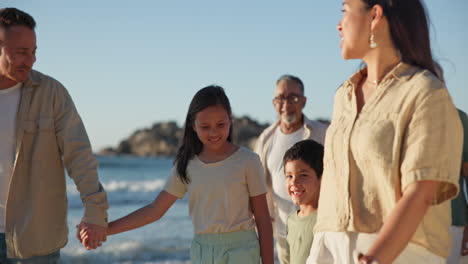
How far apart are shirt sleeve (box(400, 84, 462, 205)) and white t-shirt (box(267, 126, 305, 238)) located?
358 centimetres

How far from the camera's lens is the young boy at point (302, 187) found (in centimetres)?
374

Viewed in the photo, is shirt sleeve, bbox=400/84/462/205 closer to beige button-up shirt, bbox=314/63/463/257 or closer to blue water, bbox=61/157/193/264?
beige button-up shirt, bbox=314/63/463/257

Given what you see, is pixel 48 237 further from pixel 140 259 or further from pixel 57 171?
pixel 140 259

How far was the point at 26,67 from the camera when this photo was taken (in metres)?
3.46

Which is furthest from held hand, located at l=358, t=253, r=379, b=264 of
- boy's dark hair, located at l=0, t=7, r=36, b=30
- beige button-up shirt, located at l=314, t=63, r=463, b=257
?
boy's dark hair, located at l=0, t=7, r=36, b=30

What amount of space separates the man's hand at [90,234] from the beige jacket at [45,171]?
34 millimetres

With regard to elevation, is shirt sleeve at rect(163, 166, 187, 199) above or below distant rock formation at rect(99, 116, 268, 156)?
above

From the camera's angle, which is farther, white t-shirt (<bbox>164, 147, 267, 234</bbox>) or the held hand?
white t-shirt (<bbox>164, 147, 267, 234</bbox>)

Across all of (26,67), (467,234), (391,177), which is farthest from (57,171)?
(467,234)

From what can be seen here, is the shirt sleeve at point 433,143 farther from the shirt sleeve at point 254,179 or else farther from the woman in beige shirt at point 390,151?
the shirt sleeve at point 254,179

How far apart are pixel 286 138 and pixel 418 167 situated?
4093mm

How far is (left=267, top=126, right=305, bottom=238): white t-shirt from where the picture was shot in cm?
582

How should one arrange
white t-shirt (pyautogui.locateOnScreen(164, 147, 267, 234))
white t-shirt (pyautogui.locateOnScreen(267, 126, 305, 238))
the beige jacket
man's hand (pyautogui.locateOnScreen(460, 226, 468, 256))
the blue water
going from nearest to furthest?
the beige jacket < white t-shirt (pyautogui.locateOnScreen(164, 147, 267, 234)) < man's hand (pyautogui.locateOnScreen(460, 226, 468, 256)) < white t-shirt (pyautogui.locateOnScreen(267, 126, 305, 238)) < the blue water

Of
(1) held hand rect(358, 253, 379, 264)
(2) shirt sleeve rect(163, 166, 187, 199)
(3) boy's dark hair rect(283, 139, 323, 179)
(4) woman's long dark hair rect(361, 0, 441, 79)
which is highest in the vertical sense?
(4) woman's long dark hair rect(361, 0, 441, 79)
